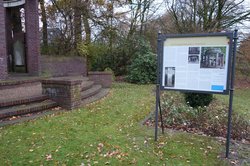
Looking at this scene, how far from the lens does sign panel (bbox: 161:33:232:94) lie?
362 centimetres

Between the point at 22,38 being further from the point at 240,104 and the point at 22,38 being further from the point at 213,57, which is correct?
the point at 240,104

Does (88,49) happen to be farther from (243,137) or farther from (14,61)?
(243,137)

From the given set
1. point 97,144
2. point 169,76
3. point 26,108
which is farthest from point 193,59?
point 26,108

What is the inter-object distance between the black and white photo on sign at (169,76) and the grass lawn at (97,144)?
1.08 m

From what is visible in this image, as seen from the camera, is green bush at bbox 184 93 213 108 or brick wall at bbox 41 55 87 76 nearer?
green bush at bbox 184 93 213 108

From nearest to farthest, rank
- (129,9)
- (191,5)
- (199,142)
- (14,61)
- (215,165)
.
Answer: (215,165)
(199,142)
(14,61)
(191,5)
(129,9)

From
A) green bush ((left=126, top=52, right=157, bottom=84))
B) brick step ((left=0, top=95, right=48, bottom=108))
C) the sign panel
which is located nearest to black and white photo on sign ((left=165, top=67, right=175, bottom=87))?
the sign panel

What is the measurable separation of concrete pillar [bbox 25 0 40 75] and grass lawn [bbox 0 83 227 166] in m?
5.75

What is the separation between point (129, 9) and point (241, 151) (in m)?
15.0

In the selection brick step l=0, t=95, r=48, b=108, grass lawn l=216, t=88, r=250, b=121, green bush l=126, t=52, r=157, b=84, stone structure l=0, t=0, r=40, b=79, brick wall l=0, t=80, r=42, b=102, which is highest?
stone structure l=0, t=0, r=40, b=79

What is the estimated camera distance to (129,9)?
56.1ft

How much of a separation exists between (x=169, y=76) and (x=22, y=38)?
31.0 feet

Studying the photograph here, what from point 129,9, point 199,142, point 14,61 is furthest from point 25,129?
point 129,9

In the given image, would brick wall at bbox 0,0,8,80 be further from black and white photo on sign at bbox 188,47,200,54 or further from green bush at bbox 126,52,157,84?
green bush at bbox 126,52,157,84
